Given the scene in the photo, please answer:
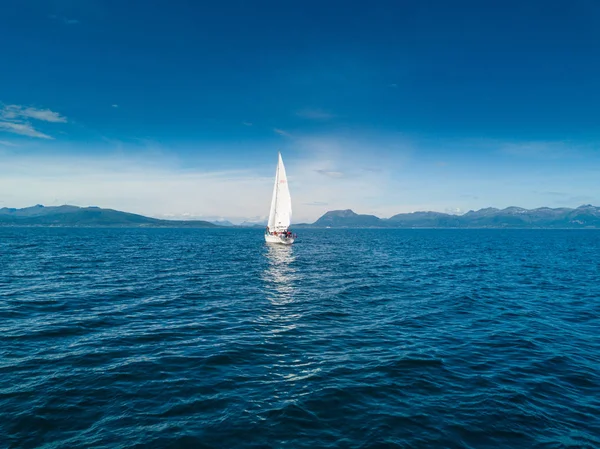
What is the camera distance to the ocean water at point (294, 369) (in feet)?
38.6

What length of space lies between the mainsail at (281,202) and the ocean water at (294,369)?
210 feet

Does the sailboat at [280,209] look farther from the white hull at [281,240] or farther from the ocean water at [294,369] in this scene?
the ocean water at [294,369]

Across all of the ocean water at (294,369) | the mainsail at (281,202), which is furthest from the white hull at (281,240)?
the ocean water at (294,369)

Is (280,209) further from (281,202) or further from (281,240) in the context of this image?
(281,240)

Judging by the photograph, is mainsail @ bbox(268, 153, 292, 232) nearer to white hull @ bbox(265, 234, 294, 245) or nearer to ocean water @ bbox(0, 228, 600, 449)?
white hull @ bbox(265, 234, 294, 245)

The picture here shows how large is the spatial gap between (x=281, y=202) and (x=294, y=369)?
82.6 metres

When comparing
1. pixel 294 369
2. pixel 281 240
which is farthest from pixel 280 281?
pixel 281 240

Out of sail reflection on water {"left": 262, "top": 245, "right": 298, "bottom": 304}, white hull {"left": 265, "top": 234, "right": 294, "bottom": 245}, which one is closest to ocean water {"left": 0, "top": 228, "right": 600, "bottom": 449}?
sail reflection on water {"left": 262, "top": 245, "right": 298, "bottom": 304}

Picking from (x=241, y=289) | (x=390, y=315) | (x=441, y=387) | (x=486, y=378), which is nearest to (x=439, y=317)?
(x=390, y=315)

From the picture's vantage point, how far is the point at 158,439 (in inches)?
436

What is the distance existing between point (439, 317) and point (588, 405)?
12926 mm

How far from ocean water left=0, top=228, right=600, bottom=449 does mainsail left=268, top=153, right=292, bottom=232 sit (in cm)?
6416

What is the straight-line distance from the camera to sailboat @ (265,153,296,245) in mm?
97250

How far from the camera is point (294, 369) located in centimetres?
1686
